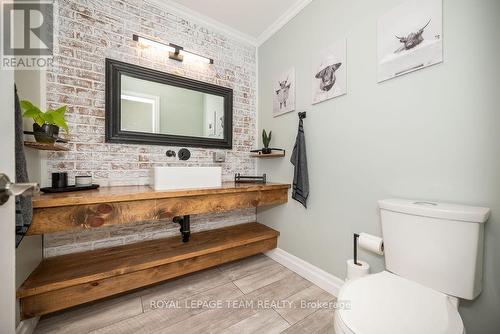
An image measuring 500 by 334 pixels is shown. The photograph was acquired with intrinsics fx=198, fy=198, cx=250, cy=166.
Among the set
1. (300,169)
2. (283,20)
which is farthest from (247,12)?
(300,169)

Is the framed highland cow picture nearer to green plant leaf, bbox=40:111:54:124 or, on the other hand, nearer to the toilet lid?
the toilet lid

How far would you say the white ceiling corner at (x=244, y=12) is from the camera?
1851 millimetres

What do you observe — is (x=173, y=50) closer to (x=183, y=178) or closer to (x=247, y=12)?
(x=247, y=12)

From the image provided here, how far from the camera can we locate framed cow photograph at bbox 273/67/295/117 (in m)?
1.94

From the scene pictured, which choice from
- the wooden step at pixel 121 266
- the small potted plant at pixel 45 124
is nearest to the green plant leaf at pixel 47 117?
the small potted plant at pixel 45 124

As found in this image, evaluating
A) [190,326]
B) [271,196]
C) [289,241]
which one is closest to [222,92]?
[271,196]

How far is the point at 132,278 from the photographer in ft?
4.51

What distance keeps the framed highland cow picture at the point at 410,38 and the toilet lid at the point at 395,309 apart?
3.79 feet

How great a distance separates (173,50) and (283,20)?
3.74ft

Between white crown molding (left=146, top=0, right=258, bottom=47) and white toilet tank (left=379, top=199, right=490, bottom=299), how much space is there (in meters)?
2.26

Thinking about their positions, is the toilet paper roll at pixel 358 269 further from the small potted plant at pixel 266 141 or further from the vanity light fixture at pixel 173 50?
the vanity light fixture at pixel 173 50

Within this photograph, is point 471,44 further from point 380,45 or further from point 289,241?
point 289,241

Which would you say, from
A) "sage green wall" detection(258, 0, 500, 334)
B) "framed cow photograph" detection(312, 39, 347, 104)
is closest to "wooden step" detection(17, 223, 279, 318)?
"sage green wall" detection(258, 0, 500, 334)

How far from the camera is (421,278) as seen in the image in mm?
971
